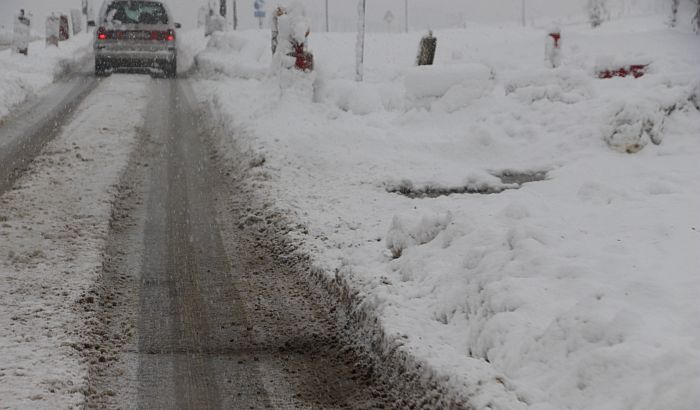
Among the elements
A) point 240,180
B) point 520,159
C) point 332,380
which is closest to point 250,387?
point 332,380

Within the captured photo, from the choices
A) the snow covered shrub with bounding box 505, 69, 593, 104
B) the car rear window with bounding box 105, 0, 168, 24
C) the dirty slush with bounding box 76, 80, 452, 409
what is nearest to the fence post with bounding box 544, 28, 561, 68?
the snow covered shrub with bounding box 505, 69, 593, 104

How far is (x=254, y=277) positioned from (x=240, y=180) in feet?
9.42

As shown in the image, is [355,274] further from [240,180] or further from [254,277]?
[240,180]

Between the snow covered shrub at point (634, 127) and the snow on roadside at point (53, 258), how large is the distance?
6112mm

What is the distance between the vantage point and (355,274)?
194 inches

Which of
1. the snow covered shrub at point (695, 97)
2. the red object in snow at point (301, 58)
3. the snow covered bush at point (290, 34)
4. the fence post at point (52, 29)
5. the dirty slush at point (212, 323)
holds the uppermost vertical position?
the fence post at point (52, 29)

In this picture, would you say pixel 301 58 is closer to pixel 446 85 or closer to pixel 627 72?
pixel 446 85

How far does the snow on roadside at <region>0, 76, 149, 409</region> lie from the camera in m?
3.67

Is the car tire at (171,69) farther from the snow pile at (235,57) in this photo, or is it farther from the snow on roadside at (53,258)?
the snow on roadside at (53,258)

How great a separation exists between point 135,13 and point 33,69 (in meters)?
3.22

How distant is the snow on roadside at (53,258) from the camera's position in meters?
3.67

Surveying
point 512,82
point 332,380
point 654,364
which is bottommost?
point 332,380

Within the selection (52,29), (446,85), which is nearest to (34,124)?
(446,85)

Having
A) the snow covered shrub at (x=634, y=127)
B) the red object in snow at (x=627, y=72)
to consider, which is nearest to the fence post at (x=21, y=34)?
the red object in snow at (x=627, y=72)
